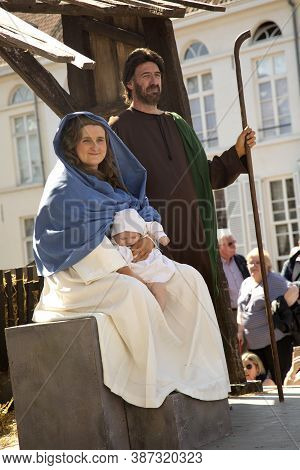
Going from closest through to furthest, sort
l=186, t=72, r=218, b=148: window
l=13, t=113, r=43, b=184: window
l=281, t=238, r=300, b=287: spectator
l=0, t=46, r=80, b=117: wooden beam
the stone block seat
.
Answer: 1. the stone block seat
2. l=0, t=46, r=80, b=117: wooden beam
3. l=281, t=238, r=300, b=287: spectator
4. l=186, t=72, r=218, b=148: window
5. l=13, t=113, r=43, b=184: window

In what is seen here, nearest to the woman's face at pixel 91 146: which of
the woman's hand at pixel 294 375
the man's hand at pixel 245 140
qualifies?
the man's hand at pixel 245 140

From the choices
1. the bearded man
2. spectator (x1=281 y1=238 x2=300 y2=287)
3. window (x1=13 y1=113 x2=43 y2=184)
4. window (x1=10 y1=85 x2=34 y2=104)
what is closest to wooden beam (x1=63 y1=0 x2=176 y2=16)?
the bearded man

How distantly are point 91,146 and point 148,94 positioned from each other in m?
1.24

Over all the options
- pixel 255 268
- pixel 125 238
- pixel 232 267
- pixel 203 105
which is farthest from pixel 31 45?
pixel 203 105

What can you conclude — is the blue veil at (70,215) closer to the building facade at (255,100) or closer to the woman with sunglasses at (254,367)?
the woman with sunglasses at (254,367)

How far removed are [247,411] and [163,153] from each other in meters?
1.66

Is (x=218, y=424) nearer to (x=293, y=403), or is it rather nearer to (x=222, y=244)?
(x=293, y=403)

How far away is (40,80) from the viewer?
292 inches

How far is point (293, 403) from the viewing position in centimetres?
623

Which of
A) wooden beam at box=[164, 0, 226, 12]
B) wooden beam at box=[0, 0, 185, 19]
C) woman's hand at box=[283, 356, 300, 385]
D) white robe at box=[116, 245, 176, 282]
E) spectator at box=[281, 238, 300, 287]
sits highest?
wooden beam at box=[164, 0, 226, 12]

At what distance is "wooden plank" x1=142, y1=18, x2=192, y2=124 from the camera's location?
7.62 metres

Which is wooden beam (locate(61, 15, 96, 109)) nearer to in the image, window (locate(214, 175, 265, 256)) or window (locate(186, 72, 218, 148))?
window (locate(214, 175, 265, 256))

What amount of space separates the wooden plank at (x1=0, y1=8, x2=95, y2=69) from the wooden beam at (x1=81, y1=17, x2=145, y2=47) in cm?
128

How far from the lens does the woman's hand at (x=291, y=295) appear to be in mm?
9477
